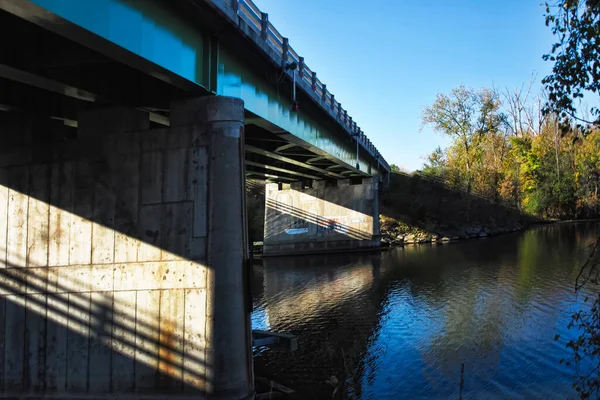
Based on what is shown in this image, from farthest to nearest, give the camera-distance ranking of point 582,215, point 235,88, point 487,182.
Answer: point 582,215 < point 487,182 < point 235,88

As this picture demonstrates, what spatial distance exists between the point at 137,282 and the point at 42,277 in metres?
2.60

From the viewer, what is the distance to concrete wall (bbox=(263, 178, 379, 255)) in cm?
4075

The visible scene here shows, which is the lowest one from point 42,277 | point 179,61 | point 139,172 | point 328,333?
point 328,333

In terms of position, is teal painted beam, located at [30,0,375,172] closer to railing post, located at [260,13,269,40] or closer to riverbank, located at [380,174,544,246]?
railing post, located at [260,13,269,40]

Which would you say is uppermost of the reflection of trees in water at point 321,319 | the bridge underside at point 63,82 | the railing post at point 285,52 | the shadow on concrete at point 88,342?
the railing post at point 285,52

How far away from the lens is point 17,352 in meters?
10.1

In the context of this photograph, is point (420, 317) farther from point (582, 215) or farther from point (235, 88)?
point (582, 215)

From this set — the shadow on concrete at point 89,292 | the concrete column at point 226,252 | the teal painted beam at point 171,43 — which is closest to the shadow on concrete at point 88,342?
the shadow on concrete at point 89,292

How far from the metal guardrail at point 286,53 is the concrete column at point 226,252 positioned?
2.95 meters

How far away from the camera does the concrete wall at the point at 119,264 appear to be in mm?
8734

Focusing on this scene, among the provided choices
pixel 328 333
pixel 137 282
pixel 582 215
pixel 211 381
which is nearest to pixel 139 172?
pixel 137 282

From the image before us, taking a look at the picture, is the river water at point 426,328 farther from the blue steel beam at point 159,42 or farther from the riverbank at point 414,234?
the riverbank at point 414,234

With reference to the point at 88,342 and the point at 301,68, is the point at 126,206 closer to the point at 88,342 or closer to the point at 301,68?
the point at 88,342

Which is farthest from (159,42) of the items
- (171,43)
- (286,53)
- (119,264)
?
(286,53)
